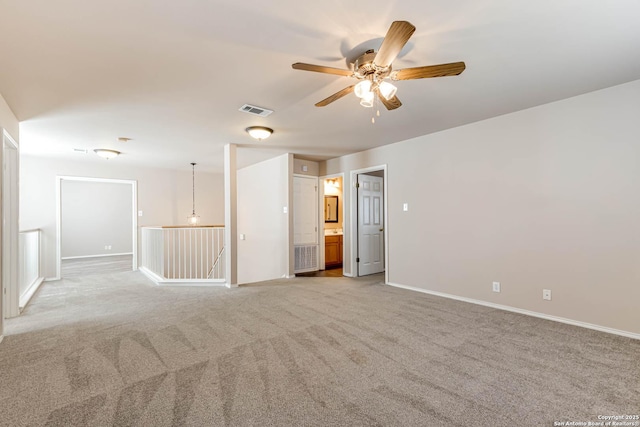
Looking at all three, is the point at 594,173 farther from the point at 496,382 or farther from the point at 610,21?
the point at 496,382

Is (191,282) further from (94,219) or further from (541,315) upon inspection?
(94,219)

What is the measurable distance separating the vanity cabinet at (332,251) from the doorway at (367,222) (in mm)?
1168

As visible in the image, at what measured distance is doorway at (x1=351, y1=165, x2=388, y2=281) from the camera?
19.2ft

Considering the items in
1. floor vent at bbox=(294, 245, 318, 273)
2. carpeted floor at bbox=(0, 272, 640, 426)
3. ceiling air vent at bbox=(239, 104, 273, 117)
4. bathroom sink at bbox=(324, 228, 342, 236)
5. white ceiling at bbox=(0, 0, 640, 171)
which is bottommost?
carpeted floor at bbox=(0, 272, 640, 426)

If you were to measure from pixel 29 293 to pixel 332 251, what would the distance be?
5524mm

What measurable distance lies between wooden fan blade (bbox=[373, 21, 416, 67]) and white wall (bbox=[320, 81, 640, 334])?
2616mm

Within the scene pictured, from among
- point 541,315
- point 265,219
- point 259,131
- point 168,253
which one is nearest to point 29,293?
point 168,253

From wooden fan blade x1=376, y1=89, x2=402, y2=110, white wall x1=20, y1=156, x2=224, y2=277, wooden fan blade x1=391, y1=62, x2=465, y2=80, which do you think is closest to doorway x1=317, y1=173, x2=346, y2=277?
white wall x1=20, y1=156, x2=224, y2=277

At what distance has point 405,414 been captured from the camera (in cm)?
181

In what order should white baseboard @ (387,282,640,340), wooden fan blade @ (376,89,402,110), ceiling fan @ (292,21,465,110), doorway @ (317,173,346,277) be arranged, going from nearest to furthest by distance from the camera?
ceiling fan @ (292,21,465,110), wooden fan blade @ (376,89,402,110), white baseboard @ (387,282,640,340), doorway @ (317,173,346,277)

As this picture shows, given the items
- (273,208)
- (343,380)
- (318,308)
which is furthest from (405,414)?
(273,208)

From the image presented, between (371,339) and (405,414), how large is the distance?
1.06 meters

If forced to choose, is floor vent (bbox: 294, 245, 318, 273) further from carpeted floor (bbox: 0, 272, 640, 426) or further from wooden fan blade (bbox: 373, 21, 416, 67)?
wooden fan blade (bbox: 373, 21, 416, 67)

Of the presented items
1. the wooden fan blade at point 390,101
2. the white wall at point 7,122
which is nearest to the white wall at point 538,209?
the wooden fan blade at point 390,101
